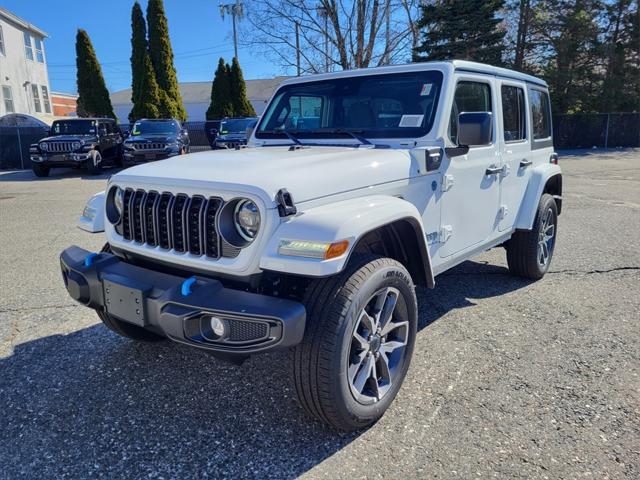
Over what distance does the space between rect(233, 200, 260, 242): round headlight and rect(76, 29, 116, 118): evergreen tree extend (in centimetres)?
2725

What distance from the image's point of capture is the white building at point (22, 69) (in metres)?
27.8

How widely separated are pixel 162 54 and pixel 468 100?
82.8ft

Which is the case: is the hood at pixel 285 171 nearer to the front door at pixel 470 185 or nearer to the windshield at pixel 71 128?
the front door at pixel 470 185

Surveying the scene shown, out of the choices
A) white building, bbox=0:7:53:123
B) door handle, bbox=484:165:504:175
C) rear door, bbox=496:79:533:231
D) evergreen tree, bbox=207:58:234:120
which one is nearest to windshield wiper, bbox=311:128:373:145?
door handle, bbox=484:165:504:175

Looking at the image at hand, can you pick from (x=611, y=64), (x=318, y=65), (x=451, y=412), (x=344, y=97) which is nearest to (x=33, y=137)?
(x=318, y=65)

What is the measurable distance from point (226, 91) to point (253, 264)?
1090 inches

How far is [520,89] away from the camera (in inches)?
178

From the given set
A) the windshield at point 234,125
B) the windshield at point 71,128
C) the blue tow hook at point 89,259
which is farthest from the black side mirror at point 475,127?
the windshield at point 71,128

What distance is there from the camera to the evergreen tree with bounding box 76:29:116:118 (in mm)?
25547

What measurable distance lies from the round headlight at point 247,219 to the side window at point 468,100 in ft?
5.49

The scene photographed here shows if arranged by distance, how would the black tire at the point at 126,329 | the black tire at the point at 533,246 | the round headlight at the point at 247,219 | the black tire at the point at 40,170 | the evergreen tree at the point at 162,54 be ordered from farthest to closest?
the evergreen tree at the point at 162,54 → the black tire at the point at 40,170 → the black tire at the point at 533,246 → the black tire at the point at 126,329 → the round headlight at the point at 247,219

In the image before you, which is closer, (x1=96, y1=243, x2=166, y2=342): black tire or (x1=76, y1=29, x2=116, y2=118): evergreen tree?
(x1=96, y1=243, x2=166, y2=342): black tire

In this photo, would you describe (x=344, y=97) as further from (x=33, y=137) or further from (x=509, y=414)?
(x=33, y=137)

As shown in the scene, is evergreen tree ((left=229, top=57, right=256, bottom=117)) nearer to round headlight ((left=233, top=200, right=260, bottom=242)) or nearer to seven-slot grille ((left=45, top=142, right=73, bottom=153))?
seven-slot grille ((left=45, top=142, right=73, bottom=153))
